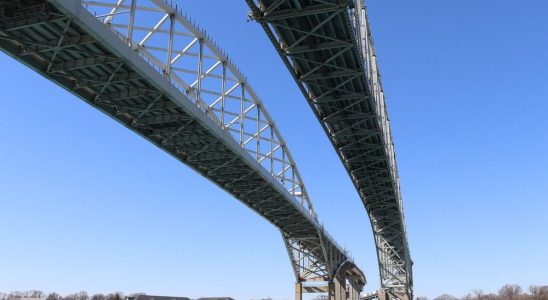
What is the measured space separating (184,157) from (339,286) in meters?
45.7

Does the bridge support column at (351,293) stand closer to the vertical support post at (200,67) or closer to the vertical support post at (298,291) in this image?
the vertical support post at (298,291)

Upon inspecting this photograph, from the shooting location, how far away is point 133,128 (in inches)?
1143

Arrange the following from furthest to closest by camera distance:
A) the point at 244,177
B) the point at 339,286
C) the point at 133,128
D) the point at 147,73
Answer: the point at 339,286
the point at 244,177
the point at 133,128
the point at 147,73

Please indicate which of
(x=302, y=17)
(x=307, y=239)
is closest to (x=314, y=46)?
(x=302, y=17)

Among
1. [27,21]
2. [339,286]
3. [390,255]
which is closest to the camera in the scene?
[27,21]

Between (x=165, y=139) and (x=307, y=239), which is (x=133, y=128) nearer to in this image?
(x=165, y=139)

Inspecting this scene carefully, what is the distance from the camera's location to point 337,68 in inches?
1038

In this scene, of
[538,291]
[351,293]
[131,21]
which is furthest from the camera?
[538,291]

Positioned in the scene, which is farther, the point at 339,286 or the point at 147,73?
the point at 339,286

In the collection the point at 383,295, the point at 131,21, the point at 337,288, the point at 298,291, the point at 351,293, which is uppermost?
the point at 131,21

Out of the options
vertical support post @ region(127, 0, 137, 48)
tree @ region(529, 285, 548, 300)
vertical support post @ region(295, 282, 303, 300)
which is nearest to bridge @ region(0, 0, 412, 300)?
vertical support post @ region(127, 0, 137, 48)

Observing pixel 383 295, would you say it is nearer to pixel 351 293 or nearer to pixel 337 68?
pixel 351 293

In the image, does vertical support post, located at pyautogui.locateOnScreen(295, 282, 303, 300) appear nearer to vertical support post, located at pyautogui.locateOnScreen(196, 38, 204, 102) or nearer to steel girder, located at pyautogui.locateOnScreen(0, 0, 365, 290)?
steel girder, located at pyautogui.locateOnScreen(0, 0, 365, 290)

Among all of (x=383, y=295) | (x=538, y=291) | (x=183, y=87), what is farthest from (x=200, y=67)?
(x=538, y=291)
